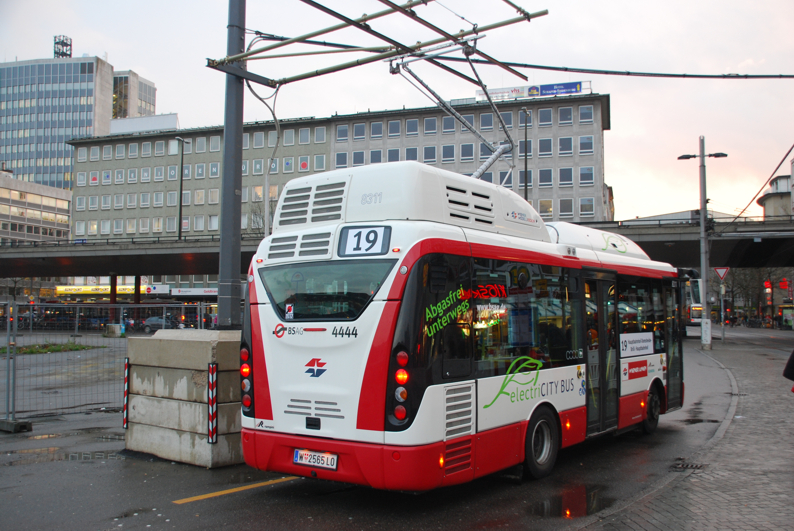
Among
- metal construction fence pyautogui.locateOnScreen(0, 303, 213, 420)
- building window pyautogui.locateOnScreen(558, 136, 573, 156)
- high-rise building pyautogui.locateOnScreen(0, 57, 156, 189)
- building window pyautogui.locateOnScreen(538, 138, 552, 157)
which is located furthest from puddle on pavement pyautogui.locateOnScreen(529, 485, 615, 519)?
high-rise building pyautogui.locateOnScreen(0, 57, 156, 189)

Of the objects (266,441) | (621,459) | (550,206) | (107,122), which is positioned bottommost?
(621,459)

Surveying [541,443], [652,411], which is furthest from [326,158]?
[541,443]

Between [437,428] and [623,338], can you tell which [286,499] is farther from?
[623,338]

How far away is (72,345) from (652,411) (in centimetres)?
960

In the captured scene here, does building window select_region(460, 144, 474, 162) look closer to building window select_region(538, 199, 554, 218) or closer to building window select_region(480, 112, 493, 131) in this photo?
building window select_region(480, 112, 493, 131)

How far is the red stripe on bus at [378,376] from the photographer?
5684mm

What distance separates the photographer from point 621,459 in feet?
28.0

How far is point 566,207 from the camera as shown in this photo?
226 ft

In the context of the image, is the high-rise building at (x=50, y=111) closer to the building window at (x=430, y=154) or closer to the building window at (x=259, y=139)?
the building window at (x=259, y=139)

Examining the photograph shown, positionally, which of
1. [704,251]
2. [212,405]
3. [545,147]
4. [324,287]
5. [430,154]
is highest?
[545,147]

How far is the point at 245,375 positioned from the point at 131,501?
5.28 feet

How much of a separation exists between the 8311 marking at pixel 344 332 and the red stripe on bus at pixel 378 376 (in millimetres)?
240

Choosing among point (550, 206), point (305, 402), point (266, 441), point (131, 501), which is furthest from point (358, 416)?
point (550, 206)

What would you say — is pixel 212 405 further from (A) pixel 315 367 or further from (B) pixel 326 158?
(B) pixel 326 158
